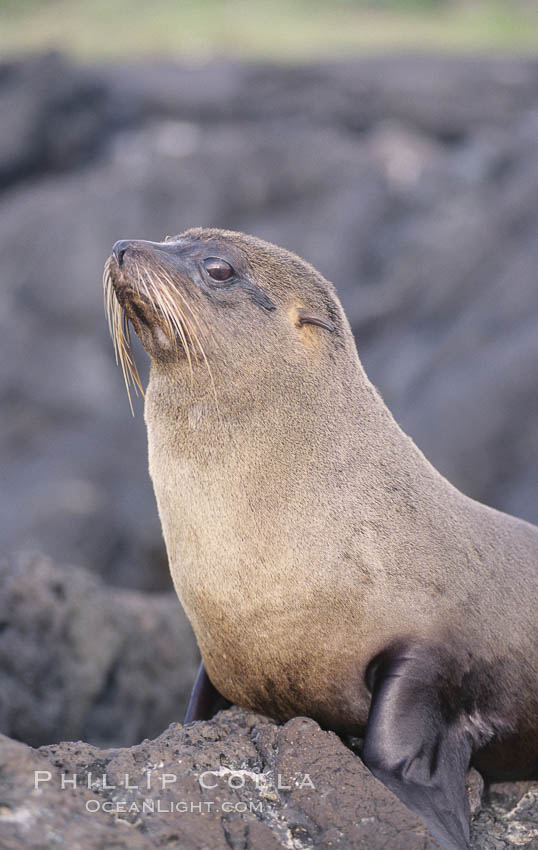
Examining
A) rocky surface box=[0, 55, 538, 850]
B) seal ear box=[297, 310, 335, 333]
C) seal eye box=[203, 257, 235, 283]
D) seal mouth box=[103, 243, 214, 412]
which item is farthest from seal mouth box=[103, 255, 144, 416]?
rocky surface box=[0, 55, 538, 850]

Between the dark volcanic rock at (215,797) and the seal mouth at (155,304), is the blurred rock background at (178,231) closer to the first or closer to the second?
the seal mouth at (155,304)

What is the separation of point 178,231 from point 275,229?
1679 millimetres

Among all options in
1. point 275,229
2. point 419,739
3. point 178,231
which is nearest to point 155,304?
point 419,739

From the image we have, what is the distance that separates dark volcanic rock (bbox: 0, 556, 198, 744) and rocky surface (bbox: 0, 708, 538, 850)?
93.3 inches

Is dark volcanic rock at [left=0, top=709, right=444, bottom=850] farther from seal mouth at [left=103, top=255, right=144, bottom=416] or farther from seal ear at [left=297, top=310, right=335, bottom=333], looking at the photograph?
seal ear at [left=297, top=310, right=335, bottom=333]

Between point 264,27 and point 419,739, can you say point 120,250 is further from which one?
point 264,27

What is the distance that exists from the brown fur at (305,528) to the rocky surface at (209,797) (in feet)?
1.34

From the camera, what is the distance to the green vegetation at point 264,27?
1016 inches

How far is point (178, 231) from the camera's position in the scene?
1639cm

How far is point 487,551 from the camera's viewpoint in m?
4.42

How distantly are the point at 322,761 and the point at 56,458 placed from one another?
1111cm

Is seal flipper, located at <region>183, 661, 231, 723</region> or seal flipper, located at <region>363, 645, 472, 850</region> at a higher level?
seal flipper, located at <region>183, 661, 231, 723</region>

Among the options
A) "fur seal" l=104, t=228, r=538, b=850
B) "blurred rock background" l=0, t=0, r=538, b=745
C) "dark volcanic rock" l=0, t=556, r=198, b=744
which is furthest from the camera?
"blurred rock background" l=0, t=0, r=538, b=745

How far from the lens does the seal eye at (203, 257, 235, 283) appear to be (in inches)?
178
